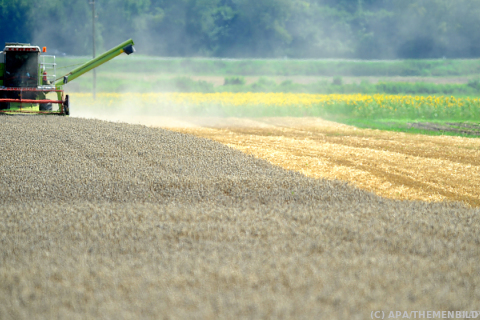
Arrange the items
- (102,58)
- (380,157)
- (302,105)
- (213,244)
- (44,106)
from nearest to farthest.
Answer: (213,244)
(380,157)
(44,106)
(102,58)
(302,105)

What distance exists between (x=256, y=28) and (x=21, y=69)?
40542 millimetres

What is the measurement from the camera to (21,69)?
16.3 meters

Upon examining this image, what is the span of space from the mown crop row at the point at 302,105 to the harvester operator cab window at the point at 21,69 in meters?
11.1

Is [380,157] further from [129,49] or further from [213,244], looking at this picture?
[129,49]

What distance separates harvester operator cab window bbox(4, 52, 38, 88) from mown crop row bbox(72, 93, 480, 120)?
11094mm

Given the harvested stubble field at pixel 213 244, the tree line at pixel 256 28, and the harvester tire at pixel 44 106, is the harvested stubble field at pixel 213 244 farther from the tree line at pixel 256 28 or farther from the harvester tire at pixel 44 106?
the tree line at pixel 256 28

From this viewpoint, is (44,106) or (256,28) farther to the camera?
(256,28)

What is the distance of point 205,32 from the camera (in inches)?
2147

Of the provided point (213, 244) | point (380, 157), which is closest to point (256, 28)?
point (380, 157)

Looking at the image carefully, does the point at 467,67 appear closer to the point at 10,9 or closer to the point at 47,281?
the point at 10,9

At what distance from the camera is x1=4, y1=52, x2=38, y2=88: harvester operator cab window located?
1625cm

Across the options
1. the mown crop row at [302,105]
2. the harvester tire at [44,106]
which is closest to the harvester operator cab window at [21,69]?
the harvester tire at [44,106]

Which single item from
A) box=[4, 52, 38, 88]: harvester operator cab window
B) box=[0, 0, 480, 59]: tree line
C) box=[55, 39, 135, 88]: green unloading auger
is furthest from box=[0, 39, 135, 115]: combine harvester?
box=[0, 0, 480, 59]: tree line

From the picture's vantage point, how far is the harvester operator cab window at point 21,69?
53.3ft
